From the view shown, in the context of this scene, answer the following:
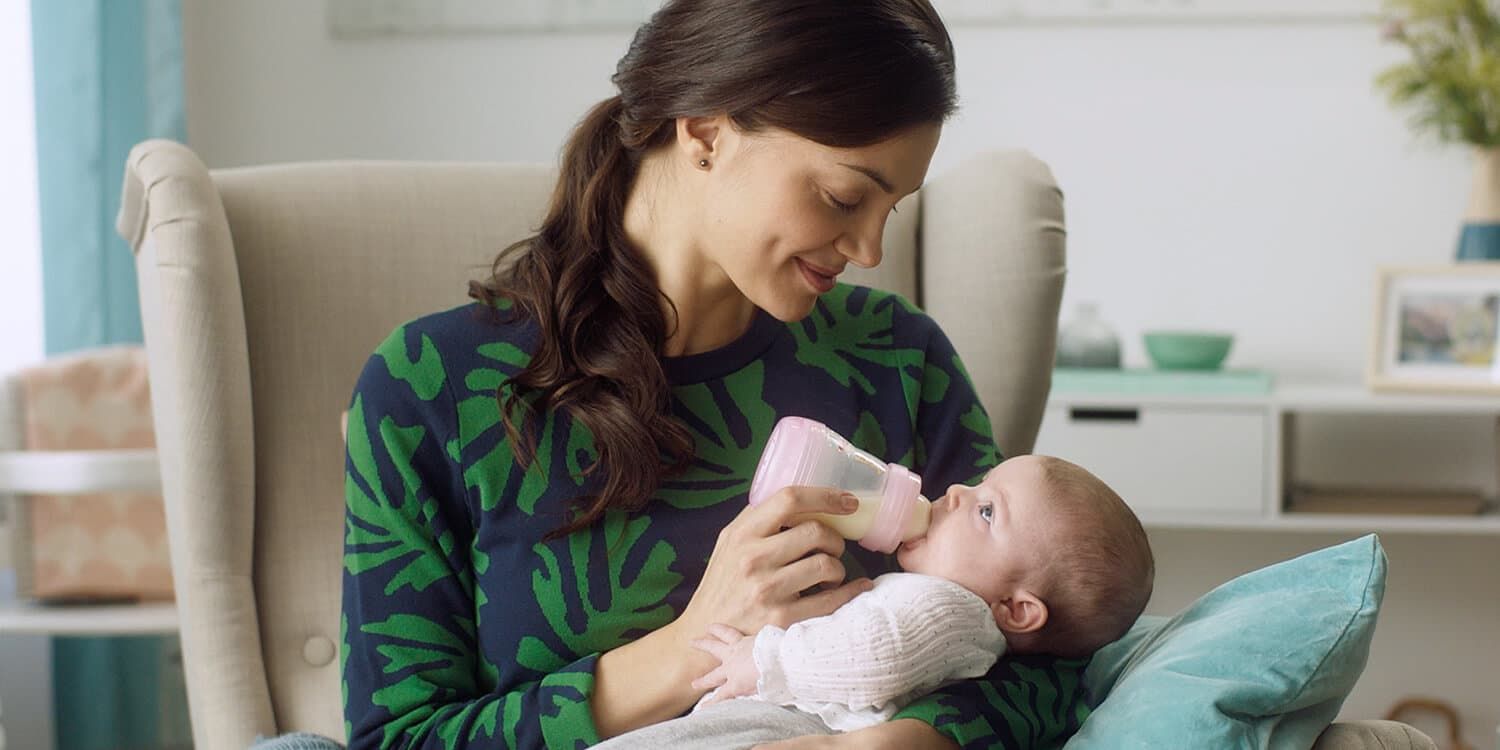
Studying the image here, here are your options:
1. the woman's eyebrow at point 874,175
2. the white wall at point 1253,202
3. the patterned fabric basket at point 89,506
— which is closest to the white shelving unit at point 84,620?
the patterned fabric basket at point 89,506

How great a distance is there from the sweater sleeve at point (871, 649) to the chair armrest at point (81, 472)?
1441 mm

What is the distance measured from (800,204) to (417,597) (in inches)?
17.7

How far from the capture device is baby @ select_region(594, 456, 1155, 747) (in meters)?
1.13

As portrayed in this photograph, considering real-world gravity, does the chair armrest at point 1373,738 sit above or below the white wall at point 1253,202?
below

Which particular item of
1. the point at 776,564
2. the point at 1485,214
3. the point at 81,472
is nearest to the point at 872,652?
the point at 776,564

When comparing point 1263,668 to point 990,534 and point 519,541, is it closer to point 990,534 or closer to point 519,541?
point 990,534

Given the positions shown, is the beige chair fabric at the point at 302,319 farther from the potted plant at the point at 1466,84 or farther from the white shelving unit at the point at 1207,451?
the potted plant at the point at 1466,84

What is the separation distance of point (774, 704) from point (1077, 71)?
7.11ft

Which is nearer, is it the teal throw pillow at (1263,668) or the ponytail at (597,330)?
the teal throw pillow at (1263,668)

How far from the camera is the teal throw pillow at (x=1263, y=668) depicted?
111 cm

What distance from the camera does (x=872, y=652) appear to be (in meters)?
1.12

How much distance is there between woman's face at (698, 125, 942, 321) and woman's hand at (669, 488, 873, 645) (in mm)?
178

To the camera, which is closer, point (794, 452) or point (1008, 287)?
point (794, 452)

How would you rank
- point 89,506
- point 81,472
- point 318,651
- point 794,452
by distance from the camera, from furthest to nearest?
point 89,506
point 81,472
point 318,651
point 794,452
